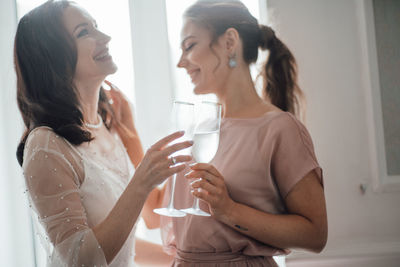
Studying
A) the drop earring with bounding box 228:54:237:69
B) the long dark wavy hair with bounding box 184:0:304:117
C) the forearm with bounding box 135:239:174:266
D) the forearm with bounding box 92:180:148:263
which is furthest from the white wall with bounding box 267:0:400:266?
the forearm with bounding box 92:180:148:263

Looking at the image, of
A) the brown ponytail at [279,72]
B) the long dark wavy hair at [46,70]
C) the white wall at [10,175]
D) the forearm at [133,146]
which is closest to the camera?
the long dark wavy hair at [46,70]

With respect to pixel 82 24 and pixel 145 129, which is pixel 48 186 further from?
pixel 145 129

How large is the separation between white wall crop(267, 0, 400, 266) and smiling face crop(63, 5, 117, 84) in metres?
0.63

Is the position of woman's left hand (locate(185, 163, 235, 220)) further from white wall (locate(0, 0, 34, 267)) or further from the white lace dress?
white wall (locate(0, 0, 34, 267))

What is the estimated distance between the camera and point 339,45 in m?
1.32

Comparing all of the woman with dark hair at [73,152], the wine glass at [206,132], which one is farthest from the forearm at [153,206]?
the wine glass at [206,132]

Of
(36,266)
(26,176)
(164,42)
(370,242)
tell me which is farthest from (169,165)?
(36,266)

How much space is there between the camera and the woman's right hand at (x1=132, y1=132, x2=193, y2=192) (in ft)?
2.65

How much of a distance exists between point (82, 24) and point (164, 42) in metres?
0.47

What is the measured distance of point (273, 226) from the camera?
0.89 metres

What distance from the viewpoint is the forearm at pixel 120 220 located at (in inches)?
34.3

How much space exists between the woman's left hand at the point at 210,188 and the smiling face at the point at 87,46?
1.48 feet

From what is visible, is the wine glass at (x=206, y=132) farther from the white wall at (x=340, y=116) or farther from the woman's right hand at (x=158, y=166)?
the white wall at (x=340, y=116)

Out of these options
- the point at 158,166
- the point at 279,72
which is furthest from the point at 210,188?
the point at 279,72
